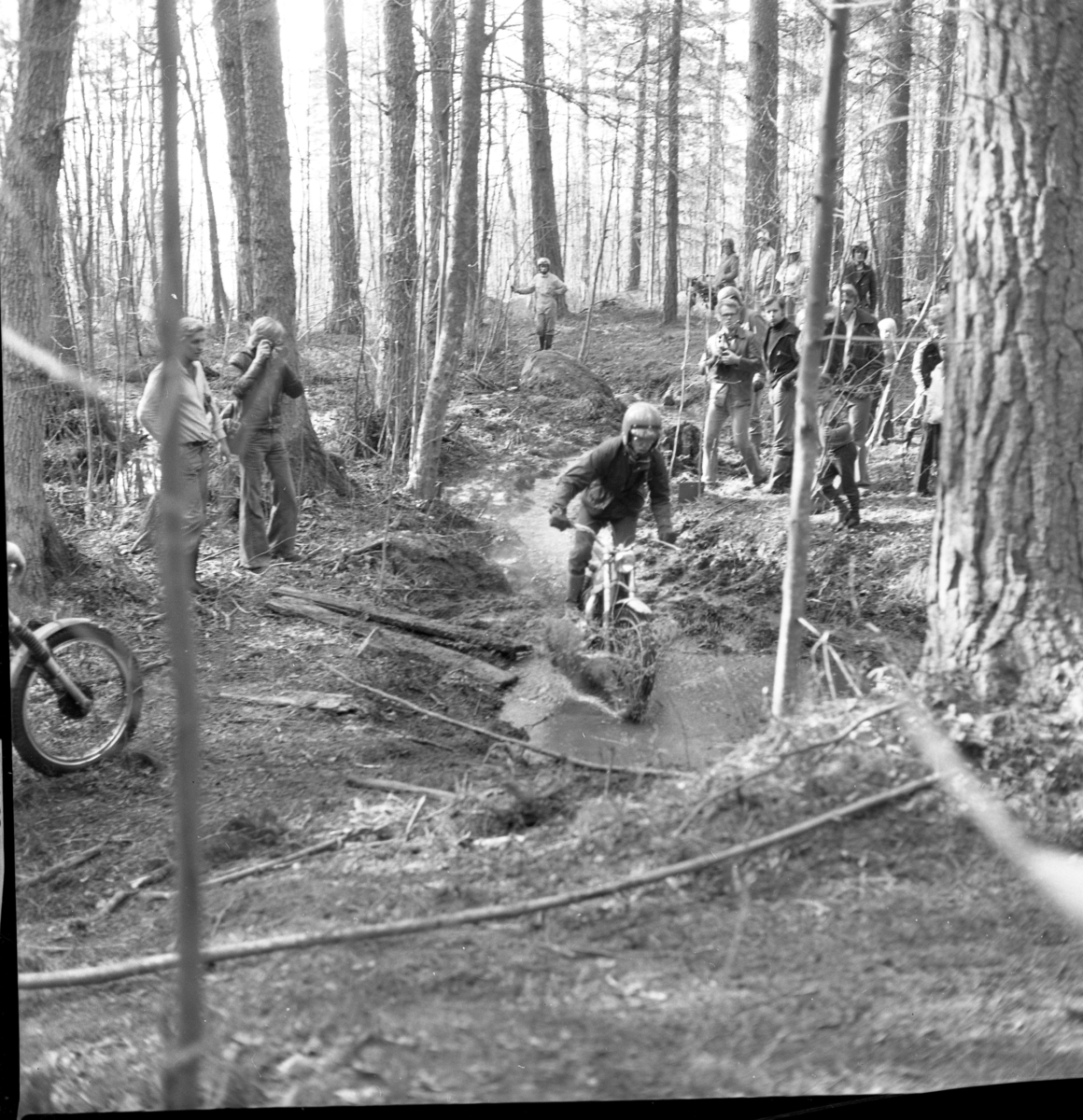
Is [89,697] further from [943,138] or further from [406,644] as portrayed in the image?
[943,138]

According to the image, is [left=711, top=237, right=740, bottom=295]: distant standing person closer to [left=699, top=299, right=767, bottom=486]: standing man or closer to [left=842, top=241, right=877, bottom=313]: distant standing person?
[left=699, top=299, right=767, bottom=486]: standing man

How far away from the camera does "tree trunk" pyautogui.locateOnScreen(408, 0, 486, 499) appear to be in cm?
432

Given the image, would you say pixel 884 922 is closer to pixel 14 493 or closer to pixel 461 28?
pixel 14 493

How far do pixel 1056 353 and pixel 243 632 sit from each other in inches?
97.3

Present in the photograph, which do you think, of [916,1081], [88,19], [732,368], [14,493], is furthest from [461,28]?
[916,1081]

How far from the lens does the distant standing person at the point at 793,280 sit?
3.94m

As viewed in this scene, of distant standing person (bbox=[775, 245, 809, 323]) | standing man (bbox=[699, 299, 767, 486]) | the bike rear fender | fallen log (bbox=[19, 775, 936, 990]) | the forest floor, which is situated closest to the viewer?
the forest floor

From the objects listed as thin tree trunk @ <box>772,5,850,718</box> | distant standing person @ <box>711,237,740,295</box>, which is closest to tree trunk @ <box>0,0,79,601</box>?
thin tree trunk @ <box>772,5,850,718</box>

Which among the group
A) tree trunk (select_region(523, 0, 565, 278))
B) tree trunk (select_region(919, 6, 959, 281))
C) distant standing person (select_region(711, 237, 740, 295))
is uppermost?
tree trunk (select_region(523, 0, 565, 278))

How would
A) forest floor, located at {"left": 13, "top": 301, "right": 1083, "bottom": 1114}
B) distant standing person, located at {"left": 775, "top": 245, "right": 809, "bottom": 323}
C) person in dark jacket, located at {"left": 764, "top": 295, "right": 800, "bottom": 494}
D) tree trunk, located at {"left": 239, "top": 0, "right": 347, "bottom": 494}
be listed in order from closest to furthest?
forest floor, located at {"left": 13, "top": 301, "right": 1083, "bottom": 1114}, tree trunk, located at {"left": 239, "top": 0, "right": 347, "bottom": 494}, distant standing person, located at {"left": 775, "top": 245, "right": 809, "bottom": 323}, person in dark jacket, located at {"left": 764, "top": 295, "right": 800, "bottom": 494}

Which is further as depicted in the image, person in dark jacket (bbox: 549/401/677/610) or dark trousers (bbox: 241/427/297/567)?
person in dark jacket (bbox: 549/401/677/610)

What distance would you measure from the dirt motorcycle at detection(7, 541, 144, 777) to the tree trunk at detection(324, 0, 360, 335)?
1822mm

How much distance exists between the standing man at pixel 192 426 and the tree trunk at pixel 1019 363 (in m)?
2.20

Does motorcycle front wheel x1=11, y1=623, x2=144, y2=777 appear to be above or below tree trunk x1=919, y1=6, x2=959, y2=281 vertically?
below
